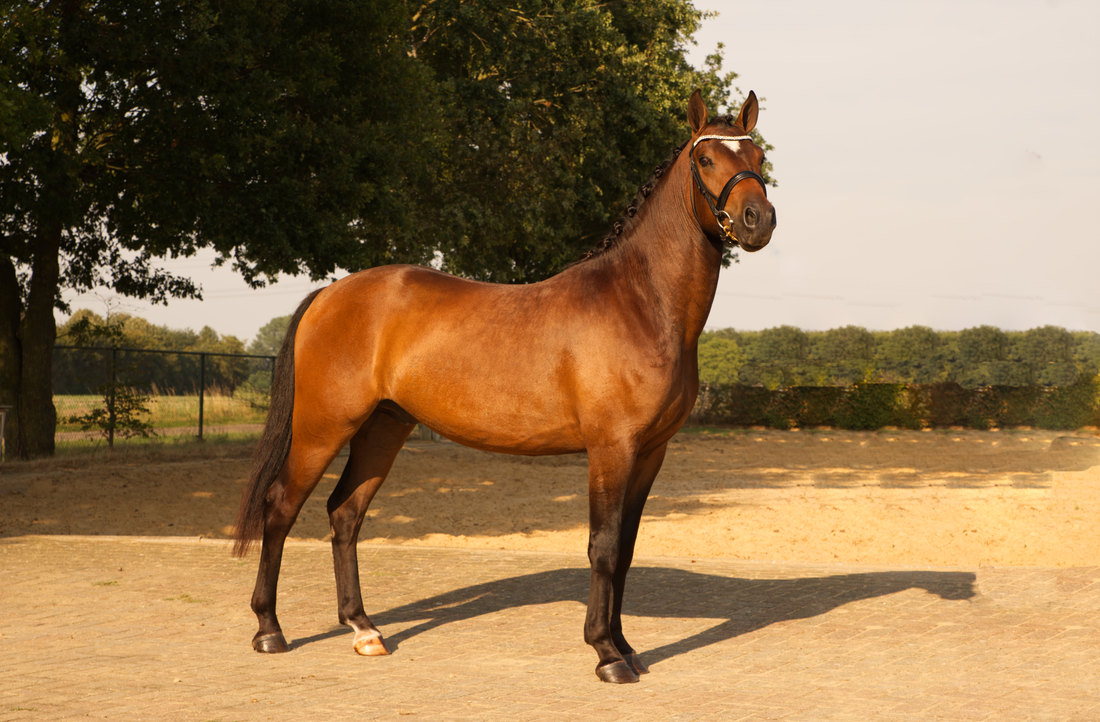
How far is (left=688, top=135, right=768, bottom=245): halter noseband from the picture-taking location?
4.82m

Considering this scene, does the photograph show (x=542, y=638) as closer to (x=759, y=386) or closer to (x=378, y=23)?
(x=378, y=23)

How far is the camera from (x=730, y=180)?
15.8 ft

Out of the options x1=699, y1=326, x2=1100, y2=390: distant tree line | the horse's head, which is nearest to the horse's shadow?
the horse's head

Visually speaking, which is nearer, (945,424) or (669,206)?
(669,206)

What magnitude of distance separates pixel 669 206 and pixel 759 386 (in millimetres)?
26942

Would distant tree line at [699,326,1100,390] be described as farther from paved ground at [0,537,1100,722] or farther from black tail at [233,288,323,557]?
black tail at [233,288,323,557]

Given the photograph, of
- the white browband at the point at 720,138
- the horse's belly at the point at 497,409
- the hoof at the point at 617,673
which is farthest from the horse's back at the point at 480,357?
the hoof at the point at 617,673

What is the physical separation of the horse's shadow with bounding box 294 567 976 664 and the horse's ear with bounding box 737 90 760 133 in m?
2.93

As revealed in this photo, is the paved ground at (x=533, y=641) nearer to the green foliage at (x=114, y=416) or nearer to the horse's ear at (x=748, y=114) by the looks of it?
the horse's ear at (x=748, y=114)

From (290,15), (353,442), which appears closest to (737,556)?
(353,442)

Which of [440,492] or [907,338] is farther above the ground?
[907,338]

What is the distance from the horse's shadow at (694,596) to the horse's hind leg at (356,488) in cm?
38

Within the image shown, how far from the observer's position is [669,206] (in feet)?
17.2

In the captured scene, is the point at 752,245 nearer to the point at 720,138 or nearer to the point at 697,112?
the point at 720,138
